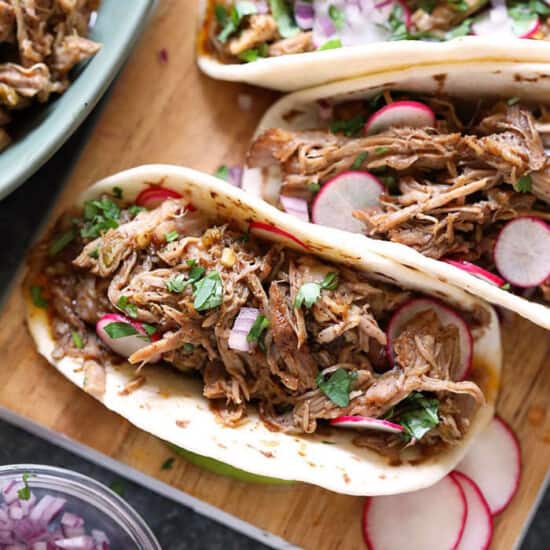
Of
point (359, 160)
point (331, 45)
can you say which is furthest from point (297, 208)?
point (331, 45)

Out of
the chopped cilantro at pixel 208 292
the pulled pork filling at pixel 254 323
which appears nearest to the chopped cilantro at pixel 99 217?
the pulled pork filling at pixel 254 323

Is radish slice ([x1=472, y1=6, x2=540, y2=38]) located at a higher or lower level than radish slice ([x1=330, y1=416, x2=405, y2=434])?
higher

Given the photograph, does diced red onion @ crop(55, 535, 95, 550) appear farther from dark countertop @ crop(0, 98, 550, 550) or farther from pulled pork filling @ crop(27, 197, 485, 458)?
pulled pork filling @ crop(27, 197, 485, 458)

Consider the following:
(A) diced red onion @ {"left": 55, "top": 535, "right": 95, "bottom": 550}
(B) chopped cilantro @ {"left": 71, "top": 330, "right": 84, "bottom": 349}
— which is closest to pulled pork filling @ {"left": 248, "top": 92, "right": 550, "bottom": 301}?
(B) chopped cilantro @ {"left": 71, "top": 330, "right": 84, "bottom": 349}

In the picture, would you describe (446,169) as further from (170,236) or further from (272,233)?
(170,236)

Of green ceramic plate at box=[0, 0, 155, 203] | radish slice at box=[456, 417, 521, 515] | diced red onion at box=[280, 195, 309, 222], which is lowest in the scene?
radish slice at box=[456, 417, 521, 515]

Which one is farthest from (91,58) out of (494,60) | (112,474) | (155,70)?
(112,474)
